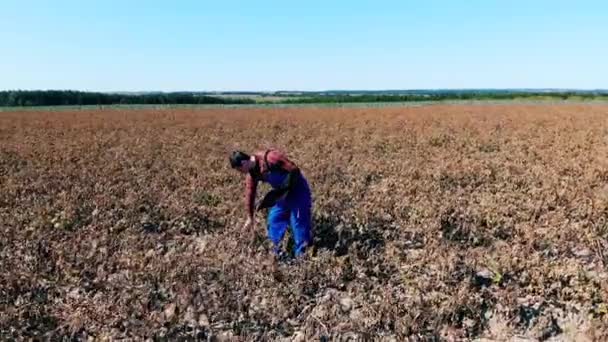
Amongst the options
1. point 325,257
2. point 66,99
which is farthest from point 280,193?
point 66,99

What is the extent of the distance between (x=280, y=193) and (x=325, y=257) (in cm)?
84

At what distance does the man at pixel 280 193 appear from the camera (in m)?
5.81

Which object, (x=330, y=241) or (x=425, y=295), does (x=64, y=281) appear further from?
(x=425, y=295)

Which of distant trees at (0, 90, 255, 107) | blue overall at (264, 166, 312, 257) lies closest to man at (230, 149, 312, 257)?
blue overall at (264, 166, 312, 257)

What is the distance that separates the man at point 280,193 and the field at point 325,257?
0.22 metres

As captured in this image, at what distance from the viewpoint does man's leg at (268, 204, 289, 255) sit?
6.13 m

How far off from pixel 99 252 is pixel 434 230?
Result: 3461mm

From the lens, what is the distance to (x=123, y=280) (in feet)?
17.3

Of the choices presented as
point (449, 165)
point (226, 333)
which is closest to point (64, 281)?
point (226, 333)

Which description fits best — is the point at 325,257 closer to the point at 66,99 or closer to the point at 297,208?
the point at 297,208

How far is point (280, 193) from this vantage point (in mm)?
6031

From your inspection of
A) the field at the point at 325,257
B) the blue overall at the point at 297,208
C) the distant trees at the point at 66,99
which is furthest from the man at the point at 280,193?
the distant trees at the point at 66,99

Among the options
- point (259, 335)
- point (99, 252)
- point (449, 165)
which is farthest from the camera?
point (449, 165)

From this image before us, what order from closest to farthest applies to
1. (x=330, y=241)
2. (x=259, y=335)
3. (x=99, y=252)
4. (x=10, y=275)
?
(x=259, y=335), (x=10, y=275), (x=99, y=252), (x=330, y=241)
